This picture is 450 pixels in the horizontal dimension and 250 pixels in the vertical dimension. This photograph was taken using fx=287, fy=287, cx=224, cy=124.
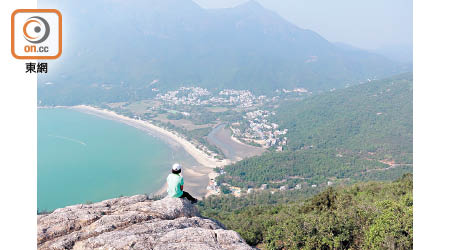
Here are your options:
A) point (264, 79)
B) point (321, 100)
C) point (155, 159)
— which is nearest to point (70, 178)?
point (155, 159)

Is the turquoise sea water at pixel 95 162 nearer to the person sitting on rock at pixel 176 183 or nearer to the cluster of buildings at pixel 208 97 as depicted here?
the cluster of buildings at pixel 208 97

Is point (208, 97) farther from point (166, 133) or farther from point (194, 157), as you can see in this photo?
point (194, 157)

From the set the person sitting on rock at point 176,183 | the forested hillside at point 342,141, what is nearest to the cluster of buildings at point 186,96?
the forested hillside at point 342,141

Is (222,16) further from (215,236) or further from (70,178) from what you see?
(215,236)

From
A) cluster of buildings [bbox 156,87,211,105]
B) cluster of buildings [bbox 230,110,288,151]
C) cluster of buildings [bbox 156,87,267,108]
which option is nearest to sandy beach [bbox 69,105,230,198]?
cluster of buildings [bbox 230,110,288,151]

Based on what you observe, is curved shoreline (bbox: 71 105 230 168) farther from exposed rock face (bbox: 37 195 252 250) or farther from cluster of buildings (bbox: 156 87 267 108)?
exposed rock face (bbox: 37 195 252 250)
